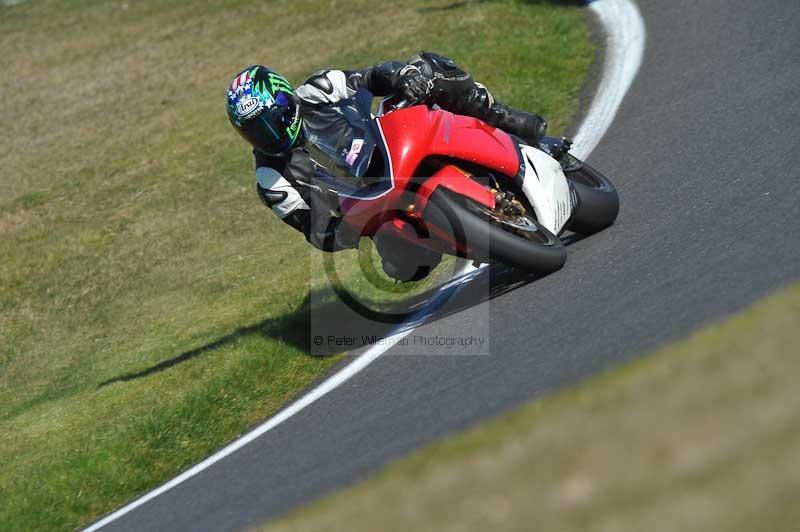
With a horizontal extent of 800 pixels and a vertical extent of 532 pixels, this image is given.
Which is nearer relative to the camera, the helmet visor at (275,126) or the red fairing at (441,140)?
the red fairing at (441,140)

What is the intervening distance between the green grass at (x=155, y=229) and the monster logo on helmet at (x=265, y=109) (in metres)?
1.41

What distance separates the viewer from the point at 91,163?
14508 millimetres

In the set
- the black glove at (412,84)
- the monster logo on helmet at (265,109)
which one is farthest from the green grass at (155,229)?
the black glove at (412,84)

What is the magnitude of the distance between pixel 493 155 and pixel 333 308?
180 centimetres

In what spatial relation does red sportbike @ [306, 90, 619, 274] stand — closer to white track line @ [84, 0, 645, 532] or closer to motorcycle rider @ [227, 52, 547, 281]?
motorcycle rider @ [227, 52, 547, 281]

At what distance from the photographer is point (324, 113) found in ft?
23.5

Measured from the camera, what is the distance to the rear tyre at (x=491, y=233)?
6.51 meters

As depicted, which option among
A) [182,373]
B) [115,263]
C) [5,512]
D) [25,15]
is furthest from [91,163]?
[25,15]

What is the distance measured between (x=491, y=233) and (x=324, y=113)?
1.36 m

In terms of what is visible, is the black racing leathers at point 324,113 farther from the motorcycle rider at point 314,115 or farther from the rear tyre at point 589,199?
the rear tyre at point 589,199

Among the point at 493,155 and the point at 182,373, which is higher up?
the point at 493,155

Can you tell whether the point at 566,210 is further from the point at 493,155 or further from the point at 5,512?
the point at 5,512

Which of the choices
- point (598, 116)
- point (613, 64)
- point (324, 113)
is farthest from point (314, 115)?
A: point (613, 64)

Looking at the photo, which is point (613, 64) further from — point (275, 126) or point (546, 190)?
point (275, 126)
